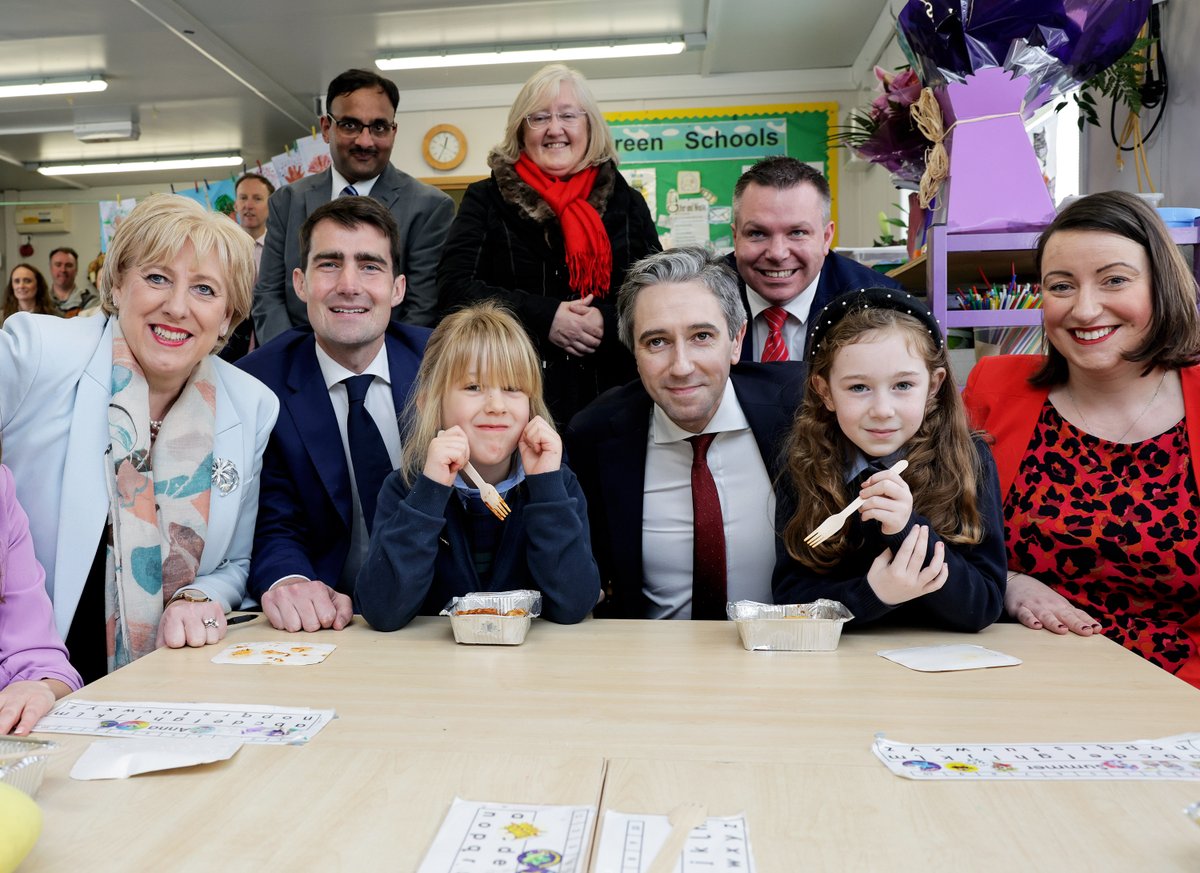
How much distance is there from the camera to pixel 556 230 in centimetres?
278

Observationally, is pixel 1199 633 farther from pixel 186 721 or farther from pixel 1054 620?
pixel 186 721

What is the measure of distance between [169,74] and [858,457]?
7001 millimetres

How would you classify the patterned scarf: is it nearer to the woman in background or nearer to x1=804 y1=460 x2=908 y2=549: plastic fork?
x1=804 y1=460 x2=908 y2=549: plastic fork

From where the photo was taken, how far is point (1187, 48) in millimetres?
2807

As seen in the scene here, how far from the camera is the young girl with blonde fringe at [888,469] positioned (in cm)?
160

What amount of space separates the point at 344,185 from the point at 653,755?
277 centimetres

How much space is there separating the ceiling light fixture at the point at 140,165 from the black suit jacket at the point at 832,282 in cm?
814

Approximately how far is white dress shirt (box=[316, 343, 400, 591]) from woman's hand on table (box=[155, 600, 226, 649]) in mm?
565

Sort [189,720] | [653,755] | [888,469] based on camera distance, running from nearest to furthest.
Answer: [653,755]
[189,720]
[888,469]

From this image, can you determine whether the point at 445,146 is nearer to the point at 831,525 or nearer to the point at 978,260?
the point at 978,260

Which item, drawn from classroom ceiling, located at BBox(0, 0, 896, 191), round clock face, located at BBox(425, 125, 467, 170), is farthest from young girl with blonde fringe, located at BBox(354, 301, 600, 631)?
round clock face, located at BBox(425, 125, 467, 170)

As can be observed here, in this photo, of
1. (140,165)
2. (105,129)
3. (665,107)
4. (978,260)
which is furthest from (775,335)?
(140,165)

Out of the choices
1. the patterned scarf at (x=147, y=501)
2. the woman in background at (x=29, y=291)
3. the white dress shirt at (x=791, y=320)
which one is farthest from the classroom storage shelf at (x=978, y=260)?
the woman in background at (x=29, y=291)

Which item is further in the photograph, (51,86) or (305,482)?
(51,86)
